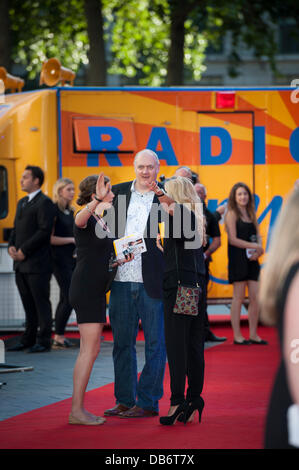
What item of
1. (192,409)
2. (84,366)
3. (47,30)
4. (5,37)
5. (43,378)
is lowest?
(43,378)

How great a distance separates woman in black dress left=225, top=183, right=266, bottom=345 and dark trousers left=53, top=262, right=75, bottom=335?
6.26ft

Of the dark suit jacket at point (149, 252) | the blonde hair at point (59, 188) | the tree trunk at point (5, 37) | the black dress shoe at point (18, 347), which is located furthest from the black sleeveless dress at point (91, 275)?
the tree trunk at point (5, 37)

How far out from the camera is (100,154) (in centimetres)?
1098

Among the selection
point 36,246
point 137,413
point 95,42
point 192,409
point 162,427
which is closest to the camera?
point 162,427

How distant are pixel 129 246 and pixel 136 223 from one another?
0.24 m

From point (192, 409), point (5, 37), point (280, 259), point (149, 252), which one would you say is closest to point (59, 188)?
point (149, 252)

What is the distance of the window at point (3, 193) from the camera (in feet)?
36.5

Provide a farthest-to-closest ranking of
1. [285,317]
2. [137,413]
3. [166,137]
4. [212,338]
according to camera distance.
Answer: [166,137] → [212,338] → [137,413] → [285,317]

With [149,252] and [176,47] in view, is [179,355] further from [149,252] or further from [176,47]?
[176,47]

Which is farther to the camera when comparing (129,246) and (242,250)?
(242,250)

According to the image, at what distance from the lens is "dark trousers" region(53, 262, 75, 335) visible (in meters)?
9.64

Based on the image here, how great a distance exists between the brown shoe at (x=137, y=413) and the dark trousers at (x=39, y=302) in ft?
10.8

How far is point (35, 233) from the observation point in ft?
30.9

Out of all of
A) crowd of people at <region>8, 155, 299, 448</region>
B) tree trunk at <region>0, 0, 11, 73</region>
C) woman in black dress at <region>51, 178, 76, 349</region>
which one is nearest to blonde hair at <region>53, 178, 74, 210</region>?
woman in black dress at <region>51, 178, 76, 349</region>
